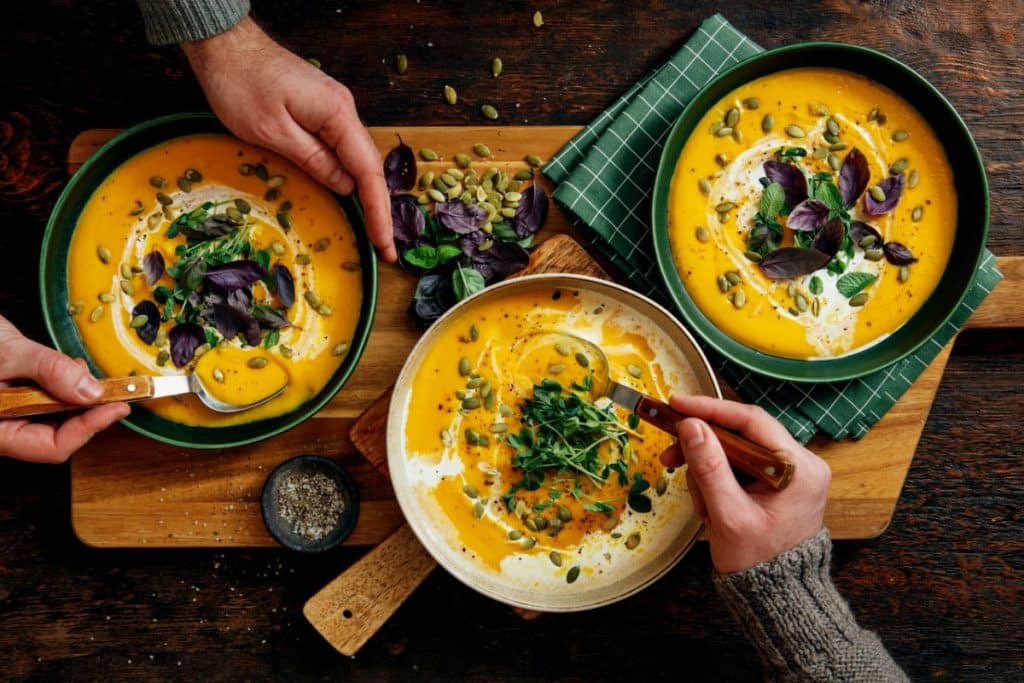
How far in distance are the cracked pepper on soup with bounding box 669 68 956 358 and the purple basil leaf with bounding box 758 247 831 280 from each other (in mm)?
13

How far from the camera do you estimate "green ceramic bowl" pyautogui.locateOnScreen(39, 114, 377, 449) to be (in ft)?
6.07

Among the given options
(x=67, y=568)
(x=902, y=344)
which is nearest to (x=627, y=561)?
(x=902, y=344)

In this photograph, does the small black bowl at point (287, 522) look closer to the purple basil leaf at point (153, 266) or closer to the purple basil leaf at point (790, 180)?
the purple basil leaf at point (153, 266)

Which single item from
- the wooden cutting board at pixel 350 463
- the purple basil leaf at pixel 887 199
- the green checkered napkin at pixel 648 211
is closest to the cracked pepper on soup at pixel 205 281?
the wooden cutting board at pixel 350 463

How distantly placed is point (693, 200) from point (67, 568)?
1951 millimetres

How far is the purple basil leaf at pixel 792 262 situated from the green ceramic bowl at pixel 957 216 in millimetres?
193

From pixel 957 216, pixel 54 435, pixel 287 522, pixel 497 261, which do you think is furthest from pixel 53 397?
pixel 957 216

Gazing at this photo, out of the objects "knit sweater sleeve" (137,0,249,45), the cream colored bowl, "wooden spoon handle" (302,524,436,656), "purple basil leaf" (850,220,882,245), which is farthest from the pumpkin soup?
"knit sweater sleeve" (137,0,249,45)

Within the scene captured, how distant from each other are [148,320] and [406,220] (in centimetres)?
67

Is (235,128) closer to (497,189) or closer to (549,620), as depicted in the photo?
(497,189)

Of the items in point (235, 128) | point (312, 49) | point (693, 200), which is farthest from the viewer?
point (312, 49)

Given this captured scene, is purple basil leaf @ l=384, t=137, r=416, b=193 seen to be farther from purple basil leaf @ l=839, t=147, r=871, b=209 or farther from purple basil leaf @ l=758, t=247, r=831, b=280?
purple basil leaf @ l=839, t=147, r=871, b=209

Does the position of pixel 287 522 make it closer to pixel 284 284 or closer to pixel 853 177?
pixel 284 284

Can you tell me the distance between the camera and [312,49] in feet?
6.84
